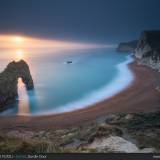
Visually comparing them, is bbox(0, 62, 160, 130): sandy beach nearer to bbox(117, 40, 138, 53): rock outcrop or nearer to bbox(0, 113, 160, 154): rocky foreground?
bbox(0, 113, 160, 154): rocky foreground

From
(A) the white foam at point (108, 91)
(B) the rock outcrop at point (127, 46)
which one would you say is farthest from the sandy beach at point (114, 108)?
(B) the rock outcrop at point (127, 46)

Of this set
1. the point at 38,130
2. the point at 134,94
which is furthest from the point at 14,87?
the point at 134,94

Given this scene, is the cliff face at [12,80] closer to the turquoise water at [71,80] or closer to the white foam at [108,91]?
the turquoise water at [71,80]

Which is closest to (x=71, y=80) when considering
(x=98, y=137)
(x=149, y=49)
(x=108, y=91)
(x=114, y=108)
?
(x=108, y=91)

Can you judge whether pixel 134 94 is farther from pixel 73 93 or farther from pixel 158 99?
pixel 73 93

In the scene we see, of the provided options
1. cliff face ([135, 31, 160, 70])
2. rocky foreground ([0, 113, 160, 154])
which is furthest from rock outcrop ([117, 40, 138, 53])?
rocky foreground ([0, 113, 160, 154])

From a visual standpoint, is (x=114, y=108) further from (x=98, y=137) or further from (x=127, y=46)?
(x=127, y=46)
